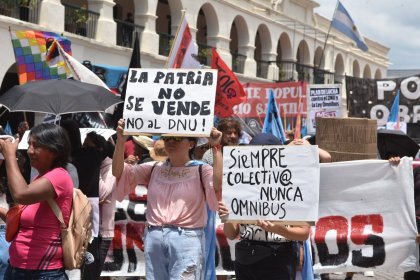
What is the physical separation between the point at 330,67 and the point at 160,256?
A: 122ft

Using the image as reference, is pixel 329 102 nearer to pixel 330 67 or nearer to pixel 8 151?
pixel 8 151

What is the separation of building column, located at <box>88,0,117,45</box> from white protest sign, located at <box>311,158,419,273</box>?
15334 mm

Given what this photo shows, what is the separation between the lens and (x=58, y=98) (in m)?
7.88

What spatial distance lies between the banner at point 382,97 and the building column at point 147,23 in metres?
8.16

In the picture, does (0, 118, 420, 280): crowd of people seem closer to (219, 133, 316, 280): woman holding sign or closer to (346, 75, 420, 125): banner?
(219, 133, 316, 280): woman holding sign

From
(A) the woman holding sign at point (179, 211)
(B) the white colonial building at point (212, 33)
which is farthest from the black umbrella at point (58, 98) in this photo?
(B) the white colonial building at point (212, 33)

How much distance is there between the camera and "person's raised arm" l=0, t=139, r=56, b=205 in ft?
15.0

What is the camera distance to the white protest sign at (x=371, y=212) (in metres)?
7.32

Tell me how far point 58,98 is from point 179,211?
2844mm

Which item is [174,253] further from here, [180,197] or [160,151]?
[160,151]

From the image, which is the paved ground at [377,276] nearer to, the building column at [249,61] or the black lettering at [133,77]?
the black lettering at [133,77]

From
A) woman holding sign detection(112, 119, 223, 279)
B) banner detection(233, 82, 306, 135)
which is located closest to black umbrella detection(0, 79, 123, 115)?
woman holding sign detection(112, 119, 223, 279)

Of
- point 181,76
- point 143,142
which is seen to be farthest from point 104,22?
point 181,76

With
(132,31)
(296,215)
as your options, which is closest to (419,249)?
(296,215)
